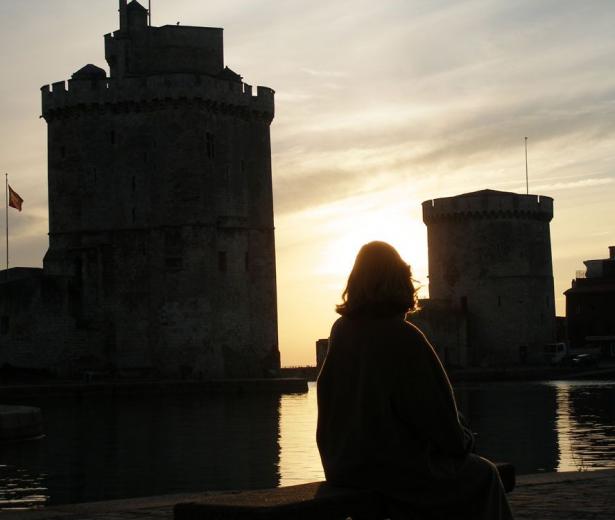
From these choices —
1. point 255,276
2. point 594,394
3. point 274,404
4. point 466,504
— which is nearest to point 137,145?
point 255,276

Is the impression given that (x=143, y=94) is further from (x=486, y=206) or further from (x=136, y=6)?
(x=486, y=206)

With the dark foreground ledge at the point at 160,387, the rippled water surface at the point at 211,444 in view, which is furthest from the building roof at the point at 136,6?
the rippled water surface at the point at 211,444

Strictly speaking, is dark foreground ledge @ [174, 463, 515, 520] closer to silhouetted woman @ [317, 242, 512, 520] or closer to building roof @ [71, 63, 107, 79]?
silhouetted woman @ [317, 242, 512, 520]

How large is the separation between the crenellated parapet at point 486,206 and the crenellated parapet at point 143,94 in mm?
17099

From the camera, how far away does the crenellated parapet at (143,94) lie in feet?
→ 159

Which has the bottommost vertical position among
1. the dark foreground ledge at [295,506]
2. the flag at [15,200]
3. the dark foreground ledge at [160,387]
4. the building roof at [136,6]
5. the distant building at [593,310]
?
the dark foreground ledge at [295,506]

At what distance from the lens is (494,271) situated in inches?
2498

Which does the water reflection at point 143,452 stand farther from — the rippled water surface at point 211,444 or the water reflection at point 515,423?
the water reflection at point 515,423

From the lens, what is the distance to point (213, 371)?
4797 centimetres

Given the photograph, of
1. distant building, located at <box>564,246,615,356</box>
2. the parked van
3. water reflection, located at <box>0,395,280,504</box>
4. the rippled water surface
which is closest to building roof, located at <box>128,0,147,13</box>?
the rippled water surface

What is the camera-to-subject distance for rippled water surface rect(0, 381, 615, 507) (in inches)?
645

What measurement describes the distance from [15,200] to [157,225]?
219 inches

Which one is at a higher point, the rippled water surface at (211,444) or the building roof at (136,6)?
the building roof at (136,6)

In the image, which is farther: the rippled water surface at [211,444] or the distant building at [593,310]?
the distant building at [593,310]
